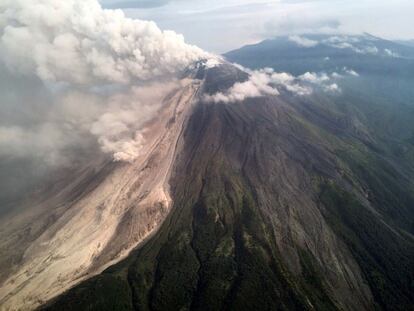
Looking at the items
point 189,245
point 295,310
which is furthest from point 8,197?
point 295,310

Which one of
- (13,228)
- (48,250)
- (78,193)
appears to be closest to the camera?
(48,250)

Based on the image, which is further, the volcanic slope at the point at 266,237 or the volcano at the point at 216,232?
the volcano at the point at 216,232

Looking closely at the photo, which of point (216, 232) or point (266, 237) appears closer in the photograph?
point (266, 237)

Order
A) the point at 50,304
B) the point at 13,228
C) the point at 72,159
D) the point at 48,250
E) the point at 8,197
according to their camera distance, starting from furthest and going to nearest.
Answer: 1. the point at 72,159
2. the point at 8,197
3. the point at 13,228
4. the point at 48,250
5. the point at 50,304

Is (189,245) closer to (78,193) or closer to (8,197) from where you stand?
(78,193)

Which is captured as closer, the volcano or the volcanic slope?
the volcanic slope

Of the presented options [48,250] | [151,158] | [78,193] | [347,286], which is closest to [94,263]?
[48,250]

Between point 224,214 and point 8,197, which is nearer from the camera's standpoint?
point 224,214

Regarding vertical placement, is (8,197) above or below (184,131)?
below
